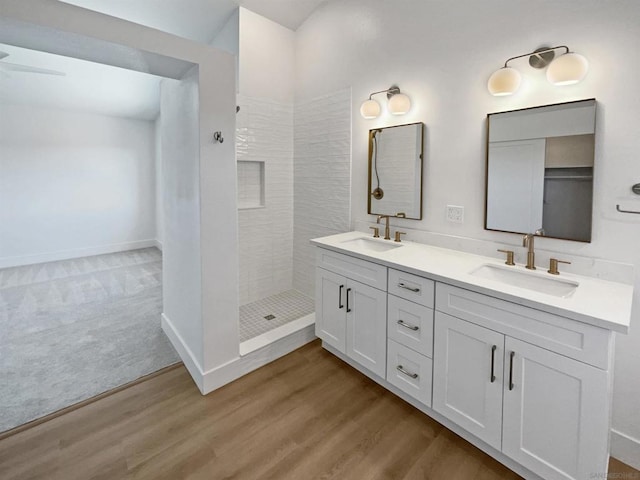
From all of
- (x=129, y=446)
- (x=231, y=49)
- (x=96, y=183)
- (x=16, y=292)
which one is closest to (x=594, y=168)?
(x=129, y=446)

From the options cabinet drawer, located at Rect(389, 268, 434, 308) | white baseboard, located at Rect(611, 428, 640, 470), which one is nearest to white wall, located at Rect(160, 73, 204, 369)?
cabinet drawer, located at Rect(389, 268, 434, 308)

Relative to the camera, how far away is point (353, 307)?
2.19m

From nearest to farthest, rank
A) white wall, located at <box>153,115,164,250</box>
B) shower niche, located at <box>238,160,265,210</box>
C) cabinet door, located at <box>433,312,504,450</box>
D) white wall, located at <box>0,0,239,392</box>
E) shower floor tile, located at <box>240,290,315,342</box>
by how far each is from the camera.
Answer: cabinet door, located at <box>433,312,504,450</box>
white wall, located at <box>0,0,239,392</box>
shower floor tile, located at <box>240,290,315,342</box>
shower niche, located at <box>238,160,265,210</box>
white wall, located at <box>153,115,164,250</box>

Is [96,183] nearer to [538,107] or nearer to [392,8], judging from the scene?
Answer: [392,8]

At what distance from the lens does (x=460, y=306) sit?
1.57 m

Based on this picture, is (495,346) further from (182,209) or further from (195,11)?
(195,11)

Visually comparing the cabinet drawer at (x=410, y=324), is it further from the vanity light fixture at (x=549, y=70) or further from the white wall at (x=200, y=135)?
the vanity light fixture at (x=549, y=70)

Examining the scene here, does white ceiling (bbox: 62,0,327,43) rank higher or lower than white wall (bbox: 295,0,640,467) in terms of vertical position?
higher

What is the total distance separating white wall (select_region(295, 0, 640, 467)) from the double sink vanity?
32 cm

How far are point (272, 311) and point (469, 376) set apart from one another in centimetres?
205

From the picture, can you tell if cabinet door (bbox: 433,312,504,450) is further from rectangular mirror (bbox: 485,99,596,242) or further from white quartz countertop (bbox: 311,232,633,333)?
rectangular mirror (bbox: 485,99,596,242)

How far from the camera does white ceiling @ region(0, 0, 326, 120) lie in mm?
2834

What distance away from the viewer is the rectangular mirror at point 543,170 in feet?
5.16

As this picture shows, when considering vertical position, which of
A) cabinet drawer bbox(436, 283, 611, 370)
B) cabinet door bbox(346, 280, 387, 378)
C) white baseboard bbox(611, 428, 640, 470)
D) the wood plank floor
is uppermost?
cabinet drawer bbox(436, 283, 611, 370)
